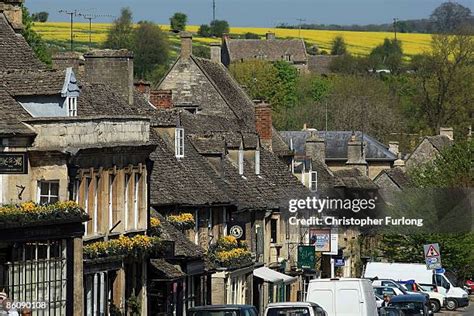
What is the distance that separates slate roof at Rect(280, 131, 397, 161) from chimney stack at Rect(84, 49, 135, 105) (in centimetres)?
5021

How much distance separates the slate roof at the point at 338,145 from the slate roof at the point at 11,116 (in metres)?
65.2

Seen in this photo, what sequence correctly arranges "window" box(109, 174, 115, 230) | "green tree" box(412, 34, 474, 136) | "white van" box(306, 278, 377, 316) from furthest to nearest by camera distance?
"green tree" box(412, 34, 474, 136), "white van" box(306, 278, 377, 316), "window" box(109, 174, 115, 230)

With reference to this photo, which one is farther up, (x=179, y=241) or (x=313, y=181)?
(x=179, y=241)

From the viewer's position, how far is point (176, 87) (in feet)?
278

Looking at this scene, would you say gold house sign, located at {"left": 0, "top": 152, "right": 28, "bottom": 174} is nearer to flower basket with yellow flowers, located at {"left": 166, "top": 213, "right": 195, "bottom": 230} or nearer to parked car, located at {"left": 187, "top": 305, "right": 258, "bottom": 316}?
parked car, located at {"left": 187, "top": 305, "right": 258, "bottom": 316}

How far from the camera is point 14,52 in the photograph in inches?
1786

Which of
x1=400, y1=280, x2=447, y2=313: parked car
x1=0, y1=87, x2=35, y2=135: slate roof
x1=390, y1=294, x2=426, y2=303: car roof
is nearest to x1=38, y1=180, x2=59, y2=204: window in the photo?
x1=0, y1=87, x2=35, y2=135: slate roof

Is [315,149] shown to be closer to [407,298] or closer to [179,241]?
[407,298]

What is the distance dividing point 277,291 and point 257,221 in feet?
15.2

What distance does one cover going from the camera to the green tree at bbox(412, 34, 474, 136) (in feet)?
525

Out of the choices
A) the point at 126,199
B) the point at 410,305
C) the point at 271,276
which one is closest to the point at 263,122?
the point at 271,276

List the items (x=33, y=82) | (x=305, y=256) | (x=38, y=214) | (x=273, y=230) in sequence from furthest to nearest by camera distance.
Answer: (x=305, y=256), (x=273, y=230), (x=33, y=82), (x=38, y=214)

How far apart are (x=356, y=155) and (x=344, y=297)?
188 ft

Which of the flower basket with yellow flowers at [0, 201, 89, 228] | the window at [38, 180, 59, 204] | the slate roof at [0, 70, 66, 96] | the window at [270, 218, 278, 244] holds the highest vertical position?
the slate roof at [0, 70, 66, 96]
